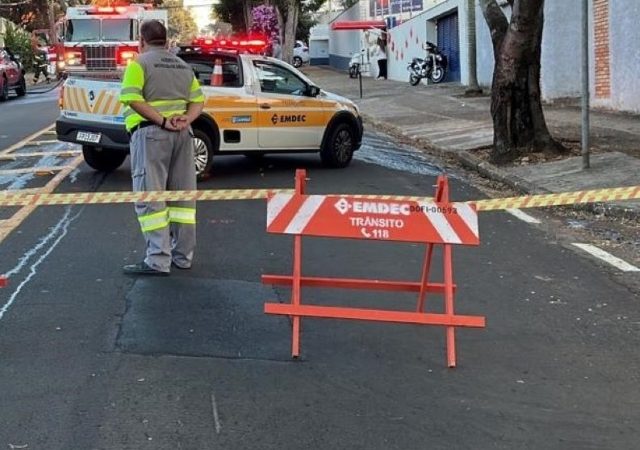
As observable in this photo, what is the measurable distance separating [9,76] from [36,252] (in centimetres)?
2631

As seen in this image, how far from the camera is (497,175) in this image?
478 inches

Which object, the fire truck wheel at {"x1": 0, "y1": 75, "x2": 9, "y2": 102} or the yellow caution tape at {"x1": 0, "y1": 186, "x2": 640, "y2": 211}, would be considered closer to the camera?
the yellow caution tape at {"x1": 0, "y1": 186, "x2": 640, "y2": 211}

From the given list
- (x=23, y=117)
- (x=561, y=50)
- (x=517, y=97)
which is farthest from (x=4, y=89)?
(x=517, y=97)

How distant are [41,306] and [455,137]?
38.1 feet

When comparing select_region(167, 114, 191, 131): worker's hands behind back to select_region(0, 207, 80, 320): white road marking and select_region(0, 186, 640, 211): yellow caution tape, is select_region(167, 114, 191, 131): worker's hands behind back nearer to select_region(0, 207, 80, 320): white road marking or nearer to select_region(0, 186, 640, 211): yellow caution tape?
select_region(0, 186, 640, 211): yellow caution tape

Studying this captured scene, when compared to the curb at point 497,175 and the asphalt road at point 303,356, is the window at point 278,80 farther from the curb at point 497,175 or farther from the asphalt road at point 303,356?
the asphalt road at point 303,356

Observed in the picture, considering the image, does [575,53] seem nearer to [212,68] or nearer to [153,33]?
[212,68]

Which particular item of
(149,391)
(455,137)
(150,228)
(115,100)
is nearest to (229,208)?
(115,100)

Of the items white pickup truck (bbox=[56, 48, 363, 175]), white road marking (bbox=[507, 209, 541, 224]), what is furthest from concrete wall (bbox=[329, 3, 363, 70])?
white road marking (bbox=[507, 209, 541, 224])

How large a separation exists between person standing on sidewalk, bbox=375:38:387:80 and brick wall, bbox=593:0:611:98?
75.7 feet

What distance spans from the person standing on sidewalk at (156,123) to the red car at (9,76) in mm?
25778

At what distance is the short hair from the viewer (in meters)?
6.75

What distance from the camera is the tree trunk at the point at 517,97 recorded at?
495 inches

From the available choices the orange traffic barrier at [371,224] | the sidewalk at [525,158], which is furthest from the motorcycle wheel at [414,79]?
the orange traffic barrier at [371,224]
